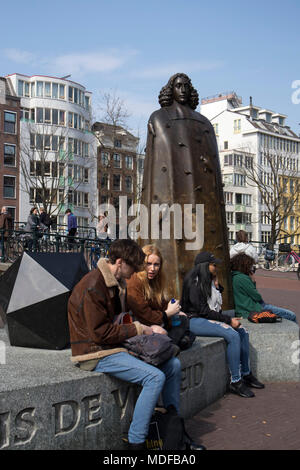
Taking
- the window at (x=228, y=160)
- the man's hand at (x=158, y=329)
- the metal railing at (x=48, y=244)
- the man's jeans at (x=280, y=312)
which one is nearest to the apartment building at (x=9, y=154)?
the window at (x=228, y=160)

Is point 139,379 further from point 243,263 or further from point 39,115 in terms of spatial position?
point 39,115

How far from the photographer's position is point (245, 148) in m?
69.9

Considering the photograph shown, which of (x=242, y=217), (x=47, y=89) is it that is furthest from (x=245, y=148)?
(x=47, y=89)

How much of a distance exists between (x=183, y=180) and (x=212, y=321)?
2.01 m

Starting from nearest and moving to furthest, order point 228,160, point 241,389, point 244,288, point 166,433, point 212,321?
point 166,433
point 241,389
point 212,321
point 244,288
point 228,160

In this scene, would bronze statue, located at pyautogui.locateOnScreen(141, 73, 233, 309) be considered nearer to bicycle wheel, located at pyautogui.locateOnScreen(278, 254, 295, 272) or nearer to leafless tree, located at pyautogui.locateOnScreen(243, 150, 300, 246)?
bicycle wheel, located at pyautogui.locateOnScreen(278, 254, 295, 272)

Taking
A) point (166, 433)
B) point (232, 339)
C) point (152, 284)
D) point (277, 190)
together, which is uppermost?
point (277, 190)

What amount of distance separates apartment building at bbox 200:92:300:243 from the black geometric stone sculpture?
60.7 m

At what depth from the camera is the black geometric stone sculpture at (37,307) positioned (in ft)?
15.6

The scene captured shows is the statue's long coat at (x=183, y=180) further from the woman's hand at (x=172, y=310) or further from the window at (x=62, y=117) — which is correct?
the window at (x=62, y=117)

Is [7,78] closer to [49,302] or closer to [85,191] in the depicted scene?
[85,191]

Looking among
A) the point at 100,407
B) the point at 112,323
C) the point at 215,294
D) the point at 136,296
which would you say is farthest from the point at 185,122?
the point at 100,407

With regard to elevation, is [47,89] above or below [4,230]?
above

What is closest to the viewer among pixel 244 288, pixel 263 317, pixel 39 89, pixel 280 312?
pixel 263 317
